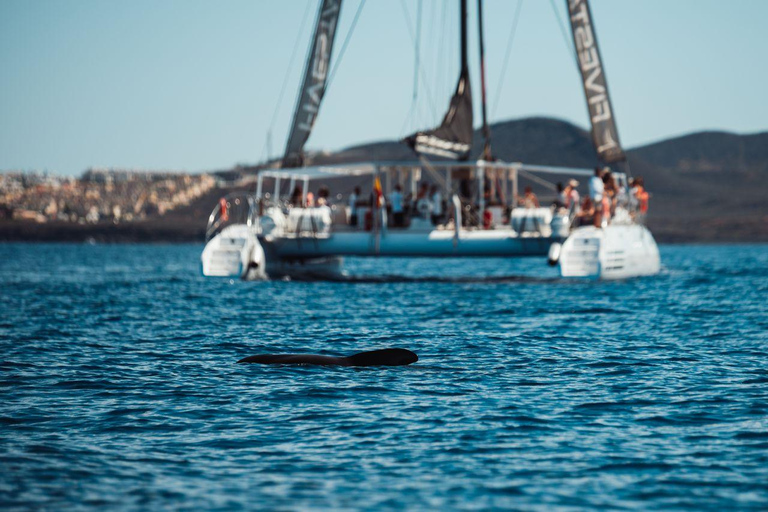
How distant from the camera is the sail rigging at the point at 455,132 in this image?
29578mm

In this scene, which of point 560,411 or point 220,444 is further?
point 560,411

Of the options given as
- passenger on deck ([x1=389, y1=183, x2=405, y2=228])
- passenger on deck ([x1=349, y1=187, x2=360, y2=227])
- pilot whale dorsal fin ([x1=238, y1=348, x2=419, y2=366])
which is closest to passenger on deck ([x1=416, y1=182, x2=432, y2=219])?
passenger on deck ([x1=389, y1=183, x2=405, y2=228])

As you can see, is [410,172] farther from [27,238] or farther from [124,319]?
[27,238]

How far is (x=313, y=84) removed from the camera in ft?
108

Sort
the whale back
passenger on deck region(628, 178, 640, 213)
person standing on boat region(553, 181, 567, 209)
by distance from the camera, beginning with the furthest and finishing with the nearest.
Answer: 1. passenger on deck region(628, 178, 640, 213)
2. person standing on boat region(553, 181, 567, 209)
3. the whale back

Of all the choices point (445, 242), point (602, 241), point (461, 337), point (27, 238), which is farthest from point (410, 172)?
point (27, 238)

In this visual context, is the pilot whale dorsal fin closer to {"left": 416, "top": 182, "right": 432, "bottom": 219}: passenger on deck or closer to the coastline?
{"left": 416, "top": 182, "right": 432, "bottom": 219}: passenger on deck

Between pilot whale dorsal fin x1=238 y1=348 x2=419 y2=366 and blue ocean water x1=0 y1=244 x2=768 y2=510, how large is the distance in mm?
282

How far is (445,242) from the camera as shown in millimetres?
28562

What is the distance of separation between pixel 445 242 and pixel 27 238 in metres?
132

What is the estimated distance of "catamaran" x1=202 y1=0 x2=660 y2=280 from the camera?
1119 inches

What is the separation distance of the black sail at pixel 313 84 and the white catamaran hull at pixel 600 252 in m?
8.73

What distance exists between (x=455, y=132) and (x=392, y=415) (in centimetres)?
2095

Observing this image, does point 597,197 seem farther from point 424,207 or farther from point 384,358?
point 384,358
